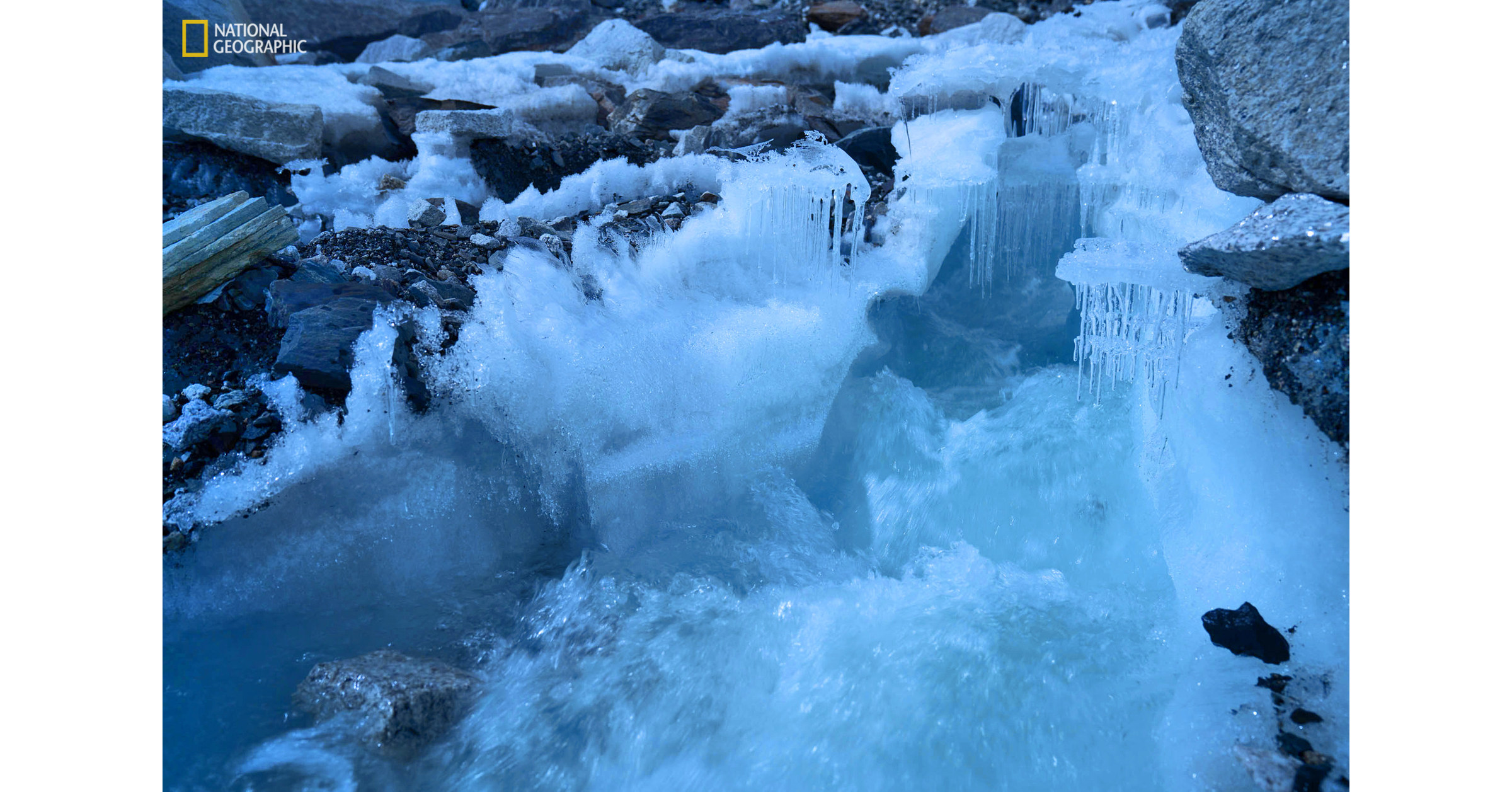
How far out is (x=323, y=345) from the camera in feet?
9.13

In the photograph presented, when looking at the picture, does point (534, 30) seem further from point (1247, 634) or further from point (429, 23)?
point (1247, 634)

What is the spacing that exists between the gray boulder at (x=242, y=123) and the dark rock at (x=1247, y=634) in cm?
530

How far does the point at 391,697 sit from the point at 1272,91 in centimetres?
298

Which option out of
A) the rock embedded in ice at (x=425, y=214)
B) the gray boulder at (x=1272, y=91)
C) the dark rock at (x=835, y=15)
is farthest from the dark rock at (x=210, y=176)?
the dark rock at (x=835, y=15)

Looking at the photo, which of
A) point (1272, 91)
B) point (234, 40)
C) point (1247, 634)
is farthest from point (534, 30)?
point (1247, 634)

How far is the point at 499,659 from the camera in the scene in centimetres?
244

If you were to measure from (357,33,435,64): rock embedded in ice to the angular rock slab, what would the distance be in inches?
200

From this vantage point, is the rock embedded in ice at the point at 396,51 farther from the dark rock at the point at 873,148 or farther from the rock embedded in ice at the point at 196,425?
the rock embedded in ice at the point at 196,425

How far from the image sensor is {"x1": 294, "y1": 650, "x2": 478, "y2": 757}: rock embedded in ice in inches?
82.3

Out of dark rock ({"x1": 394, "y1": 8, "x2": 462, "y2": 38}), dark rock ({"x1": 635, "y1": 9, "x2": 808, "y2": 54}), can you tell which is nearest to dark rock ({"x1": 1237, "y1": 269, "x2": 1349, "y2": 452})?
dark rock ({"x1": 635, "y1": 9, "x2": 808, "y2": 54})

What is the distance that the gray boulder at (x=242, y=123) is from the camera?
4.46 meters

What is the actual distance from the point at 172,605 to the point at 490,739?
116cm

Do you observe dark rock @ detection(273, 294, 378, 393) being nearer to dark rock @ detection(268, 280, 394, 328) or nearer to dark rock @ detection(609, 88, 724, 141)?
dark rock @ detection(268, 280, 394, 328)

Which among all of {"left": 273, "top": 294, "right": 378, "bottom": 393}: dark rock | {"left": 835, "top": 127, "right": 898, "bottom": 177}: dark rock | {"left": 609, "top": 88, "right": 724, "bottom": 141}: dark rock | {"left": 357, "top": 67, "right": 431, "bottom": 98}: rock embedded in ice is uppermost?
{"left": 357, "top": 67, "right": 431, "bottom": 98}: rock embedded in ice
